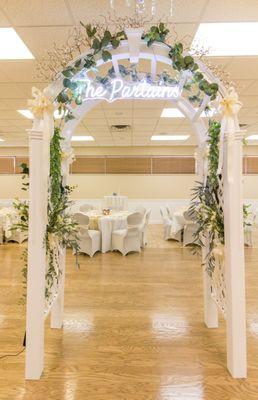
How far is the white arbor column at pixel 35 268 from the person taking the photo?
2.05 m

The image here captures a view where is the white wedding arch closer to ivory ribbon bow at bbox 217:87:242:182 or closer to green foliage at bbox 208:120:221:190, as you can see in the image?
ivory ribbon bow at bbox 217:87:242:182

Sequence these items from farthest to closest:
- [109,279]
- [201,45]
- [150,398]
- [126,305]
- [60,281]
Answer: [109,279], [126,305], [201,45], [60,281], [150,398]

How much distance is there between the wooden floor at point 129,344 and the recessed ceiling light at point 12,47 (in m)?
3.00

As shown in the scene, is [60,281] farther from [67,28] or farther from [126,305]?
[67,28]

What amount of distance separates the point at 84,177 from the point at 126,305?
7914 mm

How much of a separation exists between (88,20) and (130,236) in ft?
13.9

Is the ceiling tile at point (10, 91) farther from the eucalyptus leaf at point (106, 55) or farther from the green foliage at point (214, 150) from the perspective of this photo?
the green foliage at point (214, 150)

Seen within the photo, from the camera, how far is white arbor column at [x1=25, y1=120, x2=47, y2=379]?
6.73 ft

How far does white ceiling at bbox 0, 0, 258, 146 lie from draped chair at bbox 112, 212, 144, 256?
2246 mm

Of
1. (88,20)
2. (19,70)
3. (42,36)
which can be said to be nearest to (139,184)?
(19,70)

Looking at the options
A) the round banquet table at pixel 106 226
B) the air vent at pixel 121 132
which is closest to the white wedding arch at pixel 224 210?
the round banquet table at pixel 106 226

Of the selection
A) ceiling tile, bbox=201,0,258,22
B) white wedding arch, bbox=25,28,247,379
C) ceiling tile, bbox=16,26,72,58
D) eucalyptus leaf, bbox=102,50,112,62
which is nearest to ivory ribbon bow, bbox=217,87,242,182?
white wedding arch, bbox=25,28,247,379

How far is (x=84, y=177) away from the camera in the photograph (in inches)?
429

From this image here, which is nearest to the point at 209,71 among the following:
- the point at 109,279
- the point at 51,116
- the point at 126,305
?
the point at 51,116
